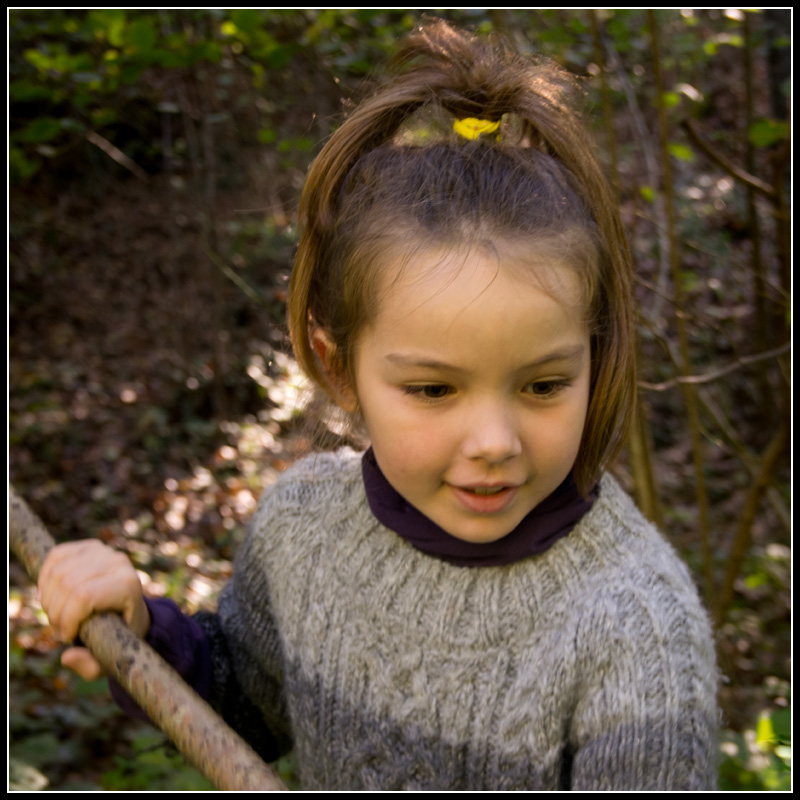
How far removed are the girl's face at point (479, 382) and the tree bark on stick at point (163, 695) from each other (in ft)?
1.72

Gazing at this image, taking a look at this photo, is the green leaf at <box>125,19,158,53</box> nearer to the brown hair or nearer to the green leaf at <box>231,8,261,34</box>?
the green leaf at <box>231,8,261,34</box>

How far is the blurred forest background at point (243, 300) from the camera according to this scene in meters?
2.88

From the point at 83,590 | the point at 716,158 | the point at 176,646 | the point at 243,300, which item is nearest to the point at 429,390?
the point at 83,590

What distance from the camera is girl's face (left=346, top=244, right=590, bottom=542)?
1271mm

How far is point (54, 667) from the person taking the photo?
3.77m

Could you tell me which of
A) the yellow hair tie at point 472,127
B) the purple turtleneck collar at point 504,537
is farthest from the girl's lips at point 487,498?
the yellow hair tie at point 472,127

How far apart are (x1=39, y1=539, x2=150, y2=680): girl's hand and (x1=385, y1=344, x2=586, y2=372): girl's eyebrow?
64 cm

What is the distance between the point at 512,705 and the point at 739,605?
3019 millimetres

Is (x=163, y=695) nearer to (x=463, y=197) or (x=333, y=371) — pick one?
(x=333, y=371)

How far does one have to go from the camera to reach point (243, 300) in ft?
21.5

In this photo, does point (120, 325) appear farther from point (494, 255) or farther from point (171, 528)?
point (494, 255)

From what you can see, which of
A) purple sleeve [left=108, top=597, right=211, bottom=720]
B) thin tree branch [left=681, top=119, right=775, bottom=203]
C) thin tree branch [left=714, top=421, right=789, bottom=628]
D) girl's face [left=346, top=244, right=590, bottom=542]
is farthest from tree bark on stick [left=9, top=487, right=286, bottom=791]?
thin tree branch [left=714, top=421, right=789, bottom=628]

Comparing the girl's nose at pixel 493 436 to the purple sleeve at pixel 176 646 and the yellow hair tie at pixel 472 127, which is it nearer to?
the yellow hair tie at pixel 472 127

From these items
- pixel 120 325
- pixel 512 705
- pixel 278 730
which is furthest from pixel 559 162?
pixel 120 325
